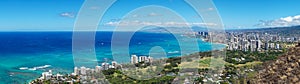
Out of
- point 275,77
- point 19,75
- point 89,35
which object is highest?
point 89,35

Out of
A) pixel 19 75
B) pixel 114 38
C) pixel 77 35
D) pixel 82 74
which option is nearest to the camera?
pixel 77 35

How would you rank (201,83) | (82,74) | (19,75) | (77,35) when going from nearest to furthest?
(77,35) < (201,83) < (82,74) < (19,75)

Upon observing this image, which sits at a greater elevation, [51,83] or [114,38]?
[114,38]

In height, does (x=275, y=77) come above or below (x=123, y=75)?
above

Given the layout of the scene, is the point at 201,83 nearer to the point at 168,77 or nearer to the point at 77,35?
the point at 168,77

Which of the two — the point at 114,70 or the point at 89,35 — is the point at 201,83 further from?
the point at 89,35

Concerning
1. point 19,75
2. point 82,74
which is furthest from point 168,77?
point 19,75

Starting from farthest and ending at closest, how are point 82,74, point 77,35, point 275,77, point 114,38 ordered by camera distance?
point 82,74 < point 114,38 < point 77,35 < point 275,77

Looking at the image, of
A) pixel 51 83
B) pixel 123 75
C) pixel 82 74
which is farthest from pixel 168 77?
pixel 51 83

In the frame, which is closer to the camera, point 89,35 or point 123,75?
point 89,35
